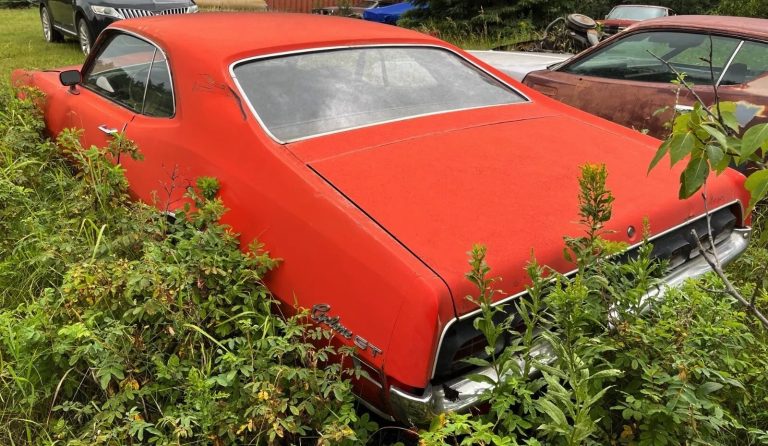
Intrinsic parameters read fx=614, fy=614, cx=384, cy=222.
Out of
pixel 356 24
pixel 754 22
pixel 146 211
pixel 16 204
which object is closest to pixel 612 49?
pixel 754 22

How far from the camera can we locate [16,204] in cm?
333

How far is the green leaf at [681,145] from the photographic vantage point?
1550mm

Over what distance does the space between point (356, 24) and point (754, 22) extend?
113 inches

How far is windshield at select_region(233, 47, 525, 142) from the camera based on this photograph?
261cm

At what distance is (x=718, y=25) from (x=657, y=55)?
1.48 ft

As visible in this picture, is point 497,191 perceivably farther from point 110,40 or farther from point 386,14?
point 386,14

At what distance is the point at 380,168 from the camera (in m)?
2.31

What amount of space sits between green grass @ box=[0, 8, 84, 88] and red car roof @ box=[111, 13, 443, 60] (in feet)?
15.2

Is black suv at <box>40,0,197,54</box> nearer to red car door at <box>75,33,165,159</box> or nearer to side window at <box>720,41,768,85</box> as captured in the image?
red car door at <box>75,33,165,159</box>

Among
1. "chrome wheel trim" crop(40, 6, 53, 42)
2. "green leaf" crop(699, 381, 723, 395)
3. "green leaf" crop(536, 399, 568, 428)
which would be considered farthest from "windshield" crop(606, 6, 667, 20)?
"green leaf" crop(536, 399, 568, 428)

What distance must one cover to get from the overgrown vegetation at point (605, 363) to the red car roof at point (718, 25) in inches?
105

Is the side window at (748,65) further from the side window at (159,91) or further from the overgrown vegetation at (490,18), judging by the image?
the overgrown vegetation at (490,18)

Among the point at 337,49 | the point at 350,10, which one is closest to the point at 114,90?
the point at 337,49

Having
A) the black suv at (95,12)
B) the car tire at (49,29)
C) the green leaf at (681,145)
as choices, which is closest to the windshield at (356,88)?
the green leaf at (681,145)
